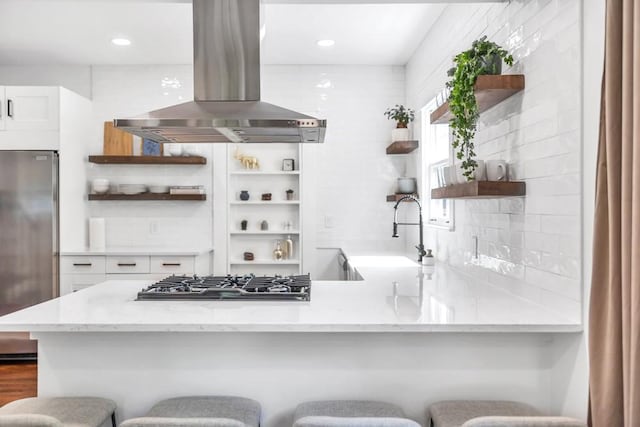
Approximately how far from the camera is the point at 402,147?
4.67 m

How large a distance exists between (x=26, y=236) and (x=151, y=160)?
124 cm

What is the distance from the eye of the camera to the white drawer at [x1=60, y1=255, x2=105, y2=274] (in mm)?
4535

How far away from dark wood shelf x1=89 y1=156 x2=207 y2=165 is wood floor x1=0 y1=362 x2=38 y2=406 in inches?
72.9

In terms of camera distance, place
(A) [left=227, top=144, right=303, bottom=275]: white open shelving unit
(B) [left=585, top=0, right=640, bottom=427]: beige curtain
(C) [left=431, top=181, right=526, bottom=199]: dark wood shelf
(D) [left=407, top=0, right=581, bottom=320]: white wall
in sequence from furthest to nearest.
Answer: (A) [left=227, top=144, right=303, bottom=275]: white open shelving unit < (C) [left=431, top=181, right=526, bottom=199]: dark wood shelf < (D) [left=407, top=0, right=581, bottom=320]: white wall < (B) [left=585, top=0, right=640, bottom=427]: beige curtain

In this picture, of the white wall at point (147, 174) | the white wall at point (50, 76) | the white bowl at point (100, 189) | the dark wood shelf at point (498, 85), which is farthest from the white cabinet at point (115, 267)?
the dark wood shelf at point (498, 85)

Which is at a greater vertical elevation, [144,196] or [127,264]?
[144,196]

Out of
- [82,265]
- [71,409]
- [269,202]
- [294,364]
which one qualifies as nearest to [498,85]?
[294,364]

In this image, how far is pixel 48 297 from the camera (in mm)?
4449

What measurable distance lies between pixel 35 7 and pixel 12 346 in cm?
266

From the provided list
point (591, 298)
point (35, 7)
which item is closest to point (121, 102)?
point (35, 7)

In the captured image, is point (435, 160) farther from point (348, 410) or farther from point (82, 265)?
point (82, 265)

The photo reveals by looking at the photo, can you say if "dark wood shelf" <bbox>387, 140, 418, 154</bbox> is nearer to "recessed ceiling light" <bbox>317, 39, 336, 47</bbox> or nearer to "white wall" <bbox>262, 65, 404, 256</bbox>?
"white wall" <bbox>262, 65, 404, 256</bbox>

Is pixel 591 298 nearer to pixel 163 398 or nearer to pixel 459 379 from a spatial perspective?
pixel 459 379

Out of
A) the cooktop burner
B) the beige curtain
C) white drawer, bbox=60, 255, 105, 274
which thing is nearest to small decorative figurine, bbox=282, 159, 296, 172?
white drawer, bbox=60, 255, 105, 274
